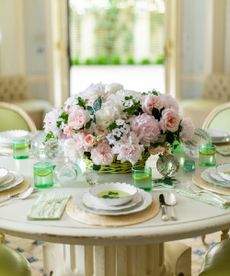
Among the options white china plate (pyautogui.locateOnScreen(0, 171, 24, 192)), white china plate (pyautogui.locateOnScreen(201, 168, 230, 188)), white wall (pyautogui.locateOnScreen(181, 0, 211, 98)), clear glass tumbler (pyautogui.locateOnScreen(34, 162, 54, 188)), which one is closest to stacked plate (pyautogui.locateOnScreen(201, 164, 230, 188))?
white china plate (pyautogui.locateOnScreen(201, 168, 230, 188))

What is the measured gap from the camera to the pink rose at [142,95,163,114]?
1.82m

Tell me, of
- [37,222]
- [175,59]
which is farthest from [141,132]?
[175,59]

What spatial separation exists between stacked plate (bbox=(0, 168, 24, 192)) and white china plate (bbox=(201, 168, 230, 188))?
703 mm

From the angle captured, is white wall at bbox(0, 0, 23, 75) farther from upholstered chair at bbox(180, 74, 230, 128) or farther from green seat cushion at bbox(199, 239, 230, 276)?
green seat cushion at bbox(199, 239, 230, 276)

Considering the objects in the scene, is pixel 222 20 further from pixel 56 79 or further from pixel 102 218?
pixel 102 218

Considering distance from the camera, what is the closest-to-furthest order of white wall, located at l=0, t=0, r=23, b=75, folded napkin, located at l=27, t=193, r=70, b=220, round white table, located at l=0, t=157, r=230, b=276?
1. round white table, located at l=0, t=157, r=230, b=276
2. folded napkin, located at l=27, t=193, r=70, b=220
3. white wall, located at l=0, t=0, r=23, b=75

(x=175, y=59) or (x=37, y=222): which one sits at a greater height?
(x=175, y=59)

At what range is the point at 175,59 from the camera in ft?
19.5

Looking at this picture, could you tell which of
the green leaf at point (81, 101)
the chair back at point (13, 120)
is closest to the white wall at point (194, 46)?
the chair back at point (13, 120)

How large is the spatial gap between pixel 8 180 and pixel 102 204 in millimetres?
464

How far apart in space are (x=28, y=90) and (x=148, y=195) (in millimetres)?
4620

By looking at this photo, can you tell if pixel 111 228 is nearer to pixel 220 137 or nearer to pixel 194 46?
pixel 220 137

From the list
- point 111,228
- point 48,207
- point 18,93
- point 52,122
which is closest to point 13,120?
point 52,122

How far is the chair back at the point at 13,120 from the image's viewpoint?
2.95 meters
